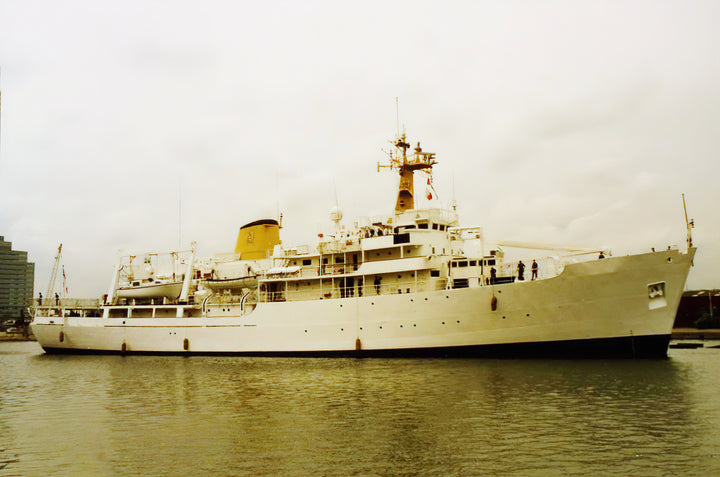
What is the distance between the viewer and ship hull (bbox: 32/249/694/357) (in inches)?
874

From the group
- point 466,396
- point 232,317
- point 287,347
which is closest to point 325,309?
point 287,347

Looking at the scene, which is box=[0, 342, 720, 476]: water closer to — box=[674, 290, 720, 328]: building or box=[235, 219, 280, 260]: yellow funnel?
box=[235, 219, 280, 260]: yellow funnel

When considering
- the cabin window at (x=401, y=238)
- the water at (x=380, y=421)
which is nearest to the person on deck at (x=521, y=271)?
the water at (x=380, y=421)

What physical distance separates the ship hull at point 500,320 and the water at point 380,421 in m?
1.29

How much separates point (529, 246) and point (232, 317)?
53.4ft

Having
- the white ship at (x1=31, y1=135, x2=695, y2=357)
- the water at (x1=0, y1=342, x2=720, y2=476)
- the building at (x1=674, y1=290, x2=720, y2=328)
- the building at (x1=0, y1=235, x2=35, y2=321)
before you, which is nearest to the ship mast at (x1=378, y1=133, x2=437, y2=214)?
the white ship at (x1=31, y1=135, x2=695, y2=357)

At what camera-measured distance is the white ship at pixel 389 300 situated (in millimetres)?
22547

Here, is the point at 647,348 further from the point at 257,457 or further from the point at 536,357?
the point at 257,457

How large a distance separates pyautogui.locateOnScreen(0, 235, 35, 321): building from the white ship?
354ft

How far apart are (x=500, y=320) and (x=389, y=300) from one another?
5.19m

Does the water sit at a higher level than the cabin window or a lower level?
lower

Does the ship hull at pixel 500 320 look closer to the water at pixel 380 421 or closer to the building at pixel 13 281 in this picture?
the water at pixel 380 421

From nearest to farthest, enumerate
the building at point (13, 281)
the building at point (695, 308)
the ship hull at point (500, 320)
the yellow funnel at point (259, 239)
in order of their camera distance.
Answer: the ship hull at point (500, 320), the yellow funnel at point (259, 239), the building at point (695, 308), the building at point (13, 281)

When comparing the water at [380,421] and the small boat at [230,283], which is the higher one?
the small boat at [230,283]
